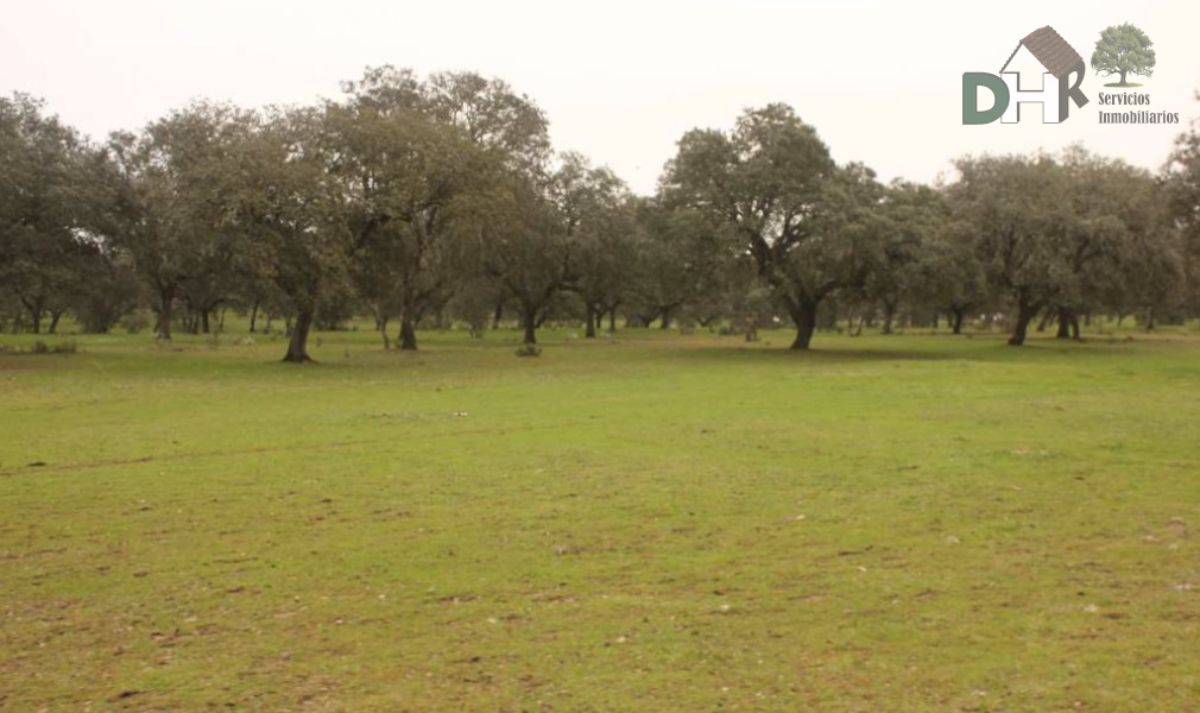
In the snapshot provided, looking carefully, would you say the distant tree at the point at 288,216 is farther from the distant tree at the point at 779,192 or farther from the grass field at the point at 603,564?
the distant tree at the point at 779,192

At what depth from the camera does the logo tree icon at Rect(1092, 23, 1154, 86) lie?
1457 inches

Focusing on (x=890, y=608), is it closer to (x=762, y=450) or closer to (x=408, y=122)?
(x=762, y=450)

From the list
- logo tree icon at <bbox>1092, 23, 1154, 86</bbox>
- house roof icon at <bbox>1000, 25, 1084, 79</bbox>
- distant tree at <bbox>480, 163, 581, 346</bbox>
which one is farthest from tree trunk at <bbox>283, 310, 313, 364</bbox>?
logo tree icon at <bbox>1092, 23, 1154, 86</bbox>

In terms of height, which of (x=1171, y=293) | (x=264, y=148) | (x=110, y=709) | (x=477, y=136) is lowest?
(x=110, y=709)

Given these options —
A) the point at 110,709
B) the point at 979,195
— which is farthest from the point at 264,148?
the point at 979,195

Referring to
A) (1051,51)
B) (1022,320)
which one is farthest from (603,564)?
(1022,320)

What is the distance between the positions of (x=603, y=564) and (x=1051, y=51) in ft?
121

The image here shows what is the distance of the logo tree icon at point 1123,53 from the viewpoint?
3700 cm

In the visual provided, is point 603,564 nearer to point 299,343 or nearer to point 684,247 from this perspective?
point 299,343

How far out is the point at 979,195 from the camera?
53.1 m

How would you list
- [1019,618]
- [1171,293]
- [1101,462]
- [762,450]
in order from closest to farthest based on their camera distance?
[1019,618] → [1101,462] → [762,450] → [1171,293]

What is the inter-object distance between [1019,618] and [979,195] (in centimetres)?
5155

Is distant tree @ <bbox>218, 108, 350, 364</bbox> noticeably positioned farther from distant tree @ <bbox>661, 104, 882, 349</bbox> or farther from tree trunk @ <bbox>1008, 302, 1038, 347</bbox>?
tree trunk @ <bbox>1008, 302, 1038, 347</bbox>

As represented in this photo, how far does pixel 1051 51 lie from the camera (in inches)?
1454
